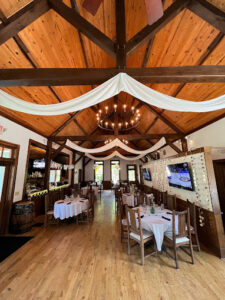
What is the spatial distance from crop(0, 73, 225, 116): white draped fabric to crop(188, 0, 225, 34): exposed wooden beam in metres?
1.09

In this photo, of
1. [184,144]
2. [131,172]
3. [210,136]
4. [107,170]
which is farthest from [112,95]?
[131,172]

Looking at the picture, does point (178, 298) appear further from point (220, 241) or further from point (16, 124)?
point (16, 124)

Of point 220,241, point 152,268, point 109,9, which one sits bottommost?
point 152,268

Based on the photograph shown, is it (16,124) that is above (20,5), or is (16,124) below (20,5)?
below

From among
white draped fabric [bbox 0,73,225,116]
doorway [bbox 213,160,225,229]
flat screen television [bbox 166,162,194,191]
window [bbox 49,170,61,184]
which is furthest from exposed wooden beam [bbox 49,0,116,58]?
window [bbox 49,170,61,184]

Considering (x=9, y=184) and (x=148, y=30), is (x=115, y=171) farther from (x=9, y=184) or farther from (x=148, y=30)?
(x=148, y=30)

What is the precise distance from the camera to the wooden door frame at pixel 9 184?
131 inches

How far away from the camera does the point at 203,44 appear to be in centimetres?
249

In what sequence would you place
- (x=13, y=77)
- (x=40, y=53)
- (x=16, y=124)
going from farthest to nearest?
(x=16, y=124), (x=40, y=53), (x=13, y=77)

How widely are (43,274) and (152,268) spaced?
5.82ft

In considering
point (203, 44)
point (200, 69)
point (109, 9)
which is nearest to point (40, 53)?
point (109, 9)

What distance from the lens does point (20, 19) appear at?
1810mm

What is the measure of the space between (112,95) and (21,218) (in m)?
3.98

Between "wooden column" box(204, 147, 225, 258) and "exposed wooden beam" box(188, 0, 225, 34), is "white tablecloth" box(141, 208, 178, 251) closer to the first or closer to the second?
"wooden column" box(204, 147, 225, 258)
